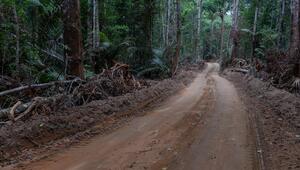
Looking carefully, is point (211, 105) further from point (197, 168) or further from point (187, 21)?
point (187, 21)

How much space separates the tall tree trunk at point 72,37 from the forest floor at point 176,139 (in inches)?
72.3

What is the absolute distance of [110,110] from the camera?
1086 centimetres

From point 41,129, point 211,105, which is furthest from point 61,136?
point 211,105

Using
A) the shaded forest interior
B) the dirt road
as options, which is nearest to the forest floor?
the dirt road

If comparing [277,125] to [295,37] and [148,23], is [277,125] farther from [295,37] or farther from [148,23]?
[148,23]

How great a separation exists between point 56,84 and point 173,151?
16.7 ft

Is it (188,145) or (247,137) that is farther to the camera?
(247,137)

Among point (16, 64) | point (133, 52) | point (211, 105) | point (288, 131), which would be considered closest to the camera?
point (288, 131)

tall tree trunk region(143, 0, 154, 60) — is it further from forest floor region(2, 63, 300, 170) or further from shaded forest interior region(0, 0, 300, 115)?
forest floor region(2, 63, 300, 170)

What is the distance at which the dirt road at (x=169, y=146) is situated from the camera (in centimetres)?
645

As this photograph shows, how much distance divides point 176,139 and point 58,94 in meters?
3.93

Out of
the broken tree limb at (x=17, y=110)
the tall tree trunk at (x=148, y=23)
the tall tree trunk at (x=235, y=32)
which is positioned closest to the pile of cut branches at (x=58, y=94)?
the broken tree limb at (x=17, y=110)

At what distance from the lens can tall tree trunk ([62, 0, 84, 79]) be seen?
470 inches

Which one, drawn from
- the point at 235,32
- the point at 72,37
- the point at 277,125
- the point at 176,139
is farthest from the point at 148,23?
the point at 176,139
